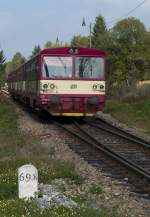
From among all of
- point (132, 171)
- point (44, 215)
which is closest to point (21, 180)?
point (44, 215)

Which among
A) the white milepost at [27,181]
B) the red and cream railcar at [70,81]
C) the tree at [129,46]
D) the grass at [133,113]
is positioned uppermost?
the tree at [129,46]

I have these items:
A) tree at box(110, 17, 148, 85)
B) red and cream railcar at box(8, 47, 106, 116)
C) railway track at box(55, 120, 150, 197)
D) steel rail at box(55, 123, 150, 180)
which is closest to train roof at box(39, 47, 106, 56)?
red and cream railcar at box(8, 47, 106, 116)

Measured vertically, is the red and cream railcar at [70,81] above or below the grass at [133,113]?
above

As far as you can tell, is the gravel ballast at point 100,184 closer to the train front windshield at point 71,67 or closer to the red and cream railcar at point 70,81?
the red and cream railcar at point 70,81

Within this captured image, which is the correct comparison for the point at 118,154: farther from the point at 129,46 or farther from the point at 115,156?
the point at 129,46

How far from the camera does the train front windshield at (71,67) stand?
73.3 feet

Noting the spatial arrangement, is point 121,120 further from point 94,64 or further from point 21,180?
point 21,180

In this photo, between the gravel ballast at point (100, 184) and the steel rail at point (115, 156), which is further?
the steel rail at point (115, 156)

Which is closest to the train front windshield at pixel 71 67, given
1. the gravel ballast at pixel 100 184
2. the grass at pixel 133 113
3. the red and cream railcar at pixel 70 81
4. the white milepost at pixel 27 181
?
the red and cream railcar at pixel 70 81

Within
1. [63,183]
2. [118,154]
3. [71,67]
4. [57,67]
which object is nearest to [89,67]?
[71,67]

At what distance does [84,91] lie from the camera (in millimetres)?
22578

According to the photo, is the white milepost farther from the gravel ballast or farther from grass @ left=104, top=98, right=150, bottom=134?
grass @ left=104, top=98, right=150, bottom=134

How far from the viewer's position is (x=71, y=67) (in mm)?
22625

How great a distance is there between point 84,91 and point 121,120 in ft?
9.55
